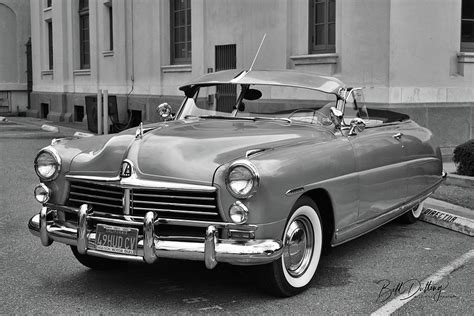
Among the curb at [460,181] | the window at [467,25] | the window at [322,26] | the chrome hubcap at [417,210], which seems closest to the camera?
the chrome hubcap at [417,210]

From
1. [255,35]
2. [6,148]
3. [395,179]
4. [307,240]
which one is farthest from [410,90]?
[6,148]

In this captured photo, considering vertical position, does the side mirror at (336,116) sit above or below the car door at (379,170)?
above

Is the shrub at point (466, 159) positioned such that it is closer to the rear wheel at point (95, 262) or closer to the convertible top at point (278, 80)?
the convertible top at point (278, 80)

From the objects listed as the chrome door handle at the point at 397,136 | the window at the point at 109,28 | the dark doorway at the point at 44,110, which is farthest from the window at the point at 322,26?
the dark doorway at the point at 44,110

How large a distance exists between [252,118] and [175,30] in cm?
Result: 1318

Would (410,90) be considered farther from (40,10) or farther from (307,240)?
(40,10)

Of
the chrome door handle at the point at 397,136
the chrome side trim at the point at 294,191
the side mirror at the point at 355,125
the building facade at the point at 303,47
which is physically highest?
the building facade at the point at 303,47

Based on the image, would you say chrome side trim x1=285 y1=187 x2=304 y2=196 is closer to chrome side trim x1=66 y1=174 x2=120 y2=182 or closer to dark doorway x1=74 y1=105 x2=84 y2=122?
chrome side trim x1=66 y1=174 x2=120 y2=182

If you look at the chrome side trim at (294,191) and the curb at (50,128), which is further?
the curb at (50,128)

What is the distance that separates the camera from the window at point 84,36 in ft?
77.2

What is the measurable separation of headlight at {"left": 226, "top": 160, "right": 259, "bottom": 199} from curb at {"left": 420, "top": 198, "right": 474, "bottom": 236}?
132 inches

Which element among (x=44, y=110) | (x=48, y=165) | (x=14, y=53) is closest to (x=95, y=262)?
(x=48, y=165)

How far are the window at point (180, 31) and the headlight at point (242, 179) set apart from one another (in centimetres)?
1379

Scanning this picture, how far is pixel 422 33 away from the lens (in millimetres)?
11859
